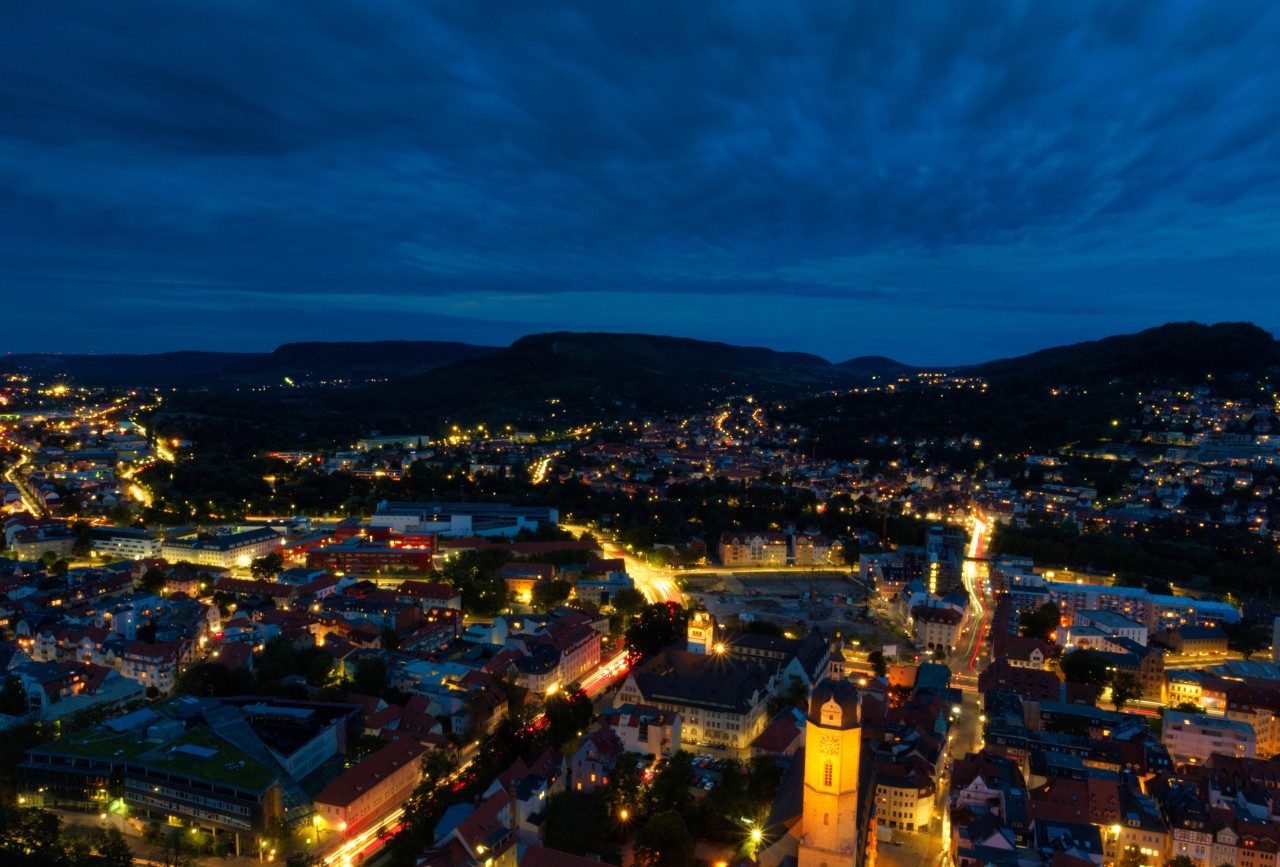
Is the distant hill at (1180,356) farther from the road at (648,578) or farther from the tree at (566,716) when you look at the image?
the tree at (566,716)

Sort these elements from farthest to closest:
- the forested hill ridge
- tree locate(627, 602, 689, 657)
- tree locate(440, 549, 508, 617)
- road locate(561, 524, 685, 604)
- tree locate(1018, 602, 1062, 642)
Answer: the forested hill ridge
road locate(561, 524, 685, 604)
tree locate(440, 549, 508, 617)
tree locate(1018, 602, 1062, 642)
tree locate(627, 602, 689, 657)

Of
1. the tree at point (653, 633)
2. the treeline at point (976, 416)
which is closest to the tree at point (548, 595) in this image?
the tree at point (653, 633)

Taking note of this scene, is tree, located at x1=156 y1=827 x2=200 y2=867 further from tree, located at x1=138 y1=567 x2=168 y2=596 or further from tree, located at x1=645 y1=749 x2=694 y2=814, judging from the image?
tree, located at x1=138 y1=567 x2=168 y2=596

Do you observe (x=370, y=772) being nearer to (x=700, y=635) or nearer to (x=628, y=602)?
(x=700, y=635)

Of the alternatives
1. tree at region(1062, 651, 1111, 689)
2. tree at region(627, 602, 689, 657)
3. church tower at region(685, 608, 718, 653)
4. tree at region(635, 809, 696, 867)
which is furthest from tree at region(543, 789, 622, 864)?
tree at region(1062, 651, 1111, 689)

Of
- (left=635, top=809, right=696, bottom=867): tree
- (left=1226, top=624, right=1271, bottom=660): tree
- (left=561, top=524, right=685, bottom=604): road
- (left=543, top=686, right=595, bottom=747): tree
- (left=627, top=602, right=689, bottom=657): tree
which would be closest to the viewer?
(left=635, top=809, right=696, bottom=867): tree
